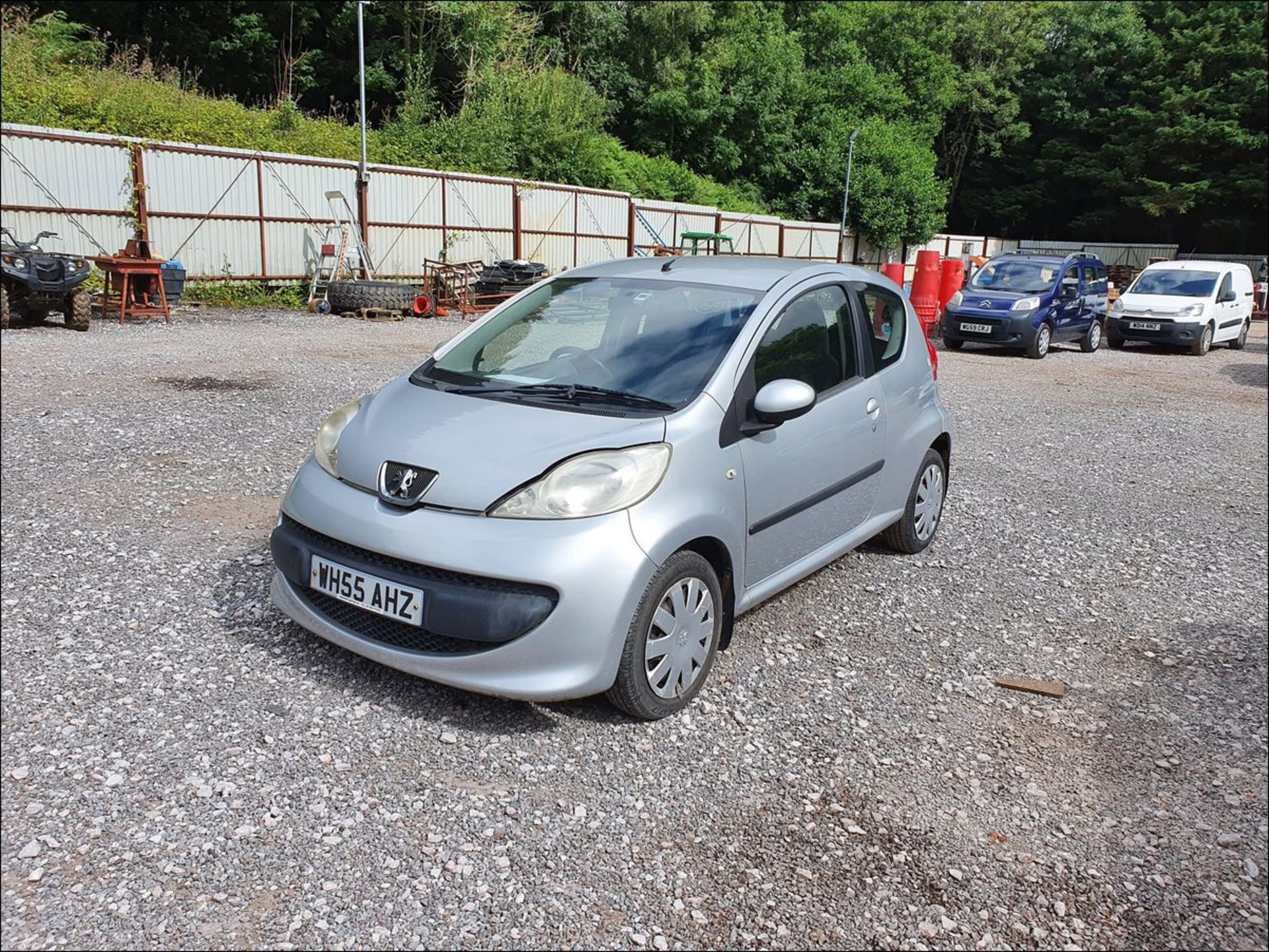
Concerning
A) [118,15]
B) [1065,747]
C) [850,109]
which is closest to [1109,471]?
[1065,747]

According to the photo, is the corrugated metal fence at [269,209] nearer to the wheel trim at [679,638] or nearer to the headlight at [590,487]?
the headlight at [590,487]

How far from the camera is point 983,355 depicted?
16.7 metres

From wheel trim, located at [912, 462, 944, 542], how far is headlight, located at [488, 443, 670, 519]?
2.41m

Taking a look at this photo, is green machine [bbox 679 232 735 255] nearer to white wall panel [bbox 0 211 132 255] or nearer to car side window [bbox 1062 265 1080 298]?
car side window [bbox 1062 265 1080 298]

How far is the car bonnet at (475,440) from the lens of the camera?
3309 mm

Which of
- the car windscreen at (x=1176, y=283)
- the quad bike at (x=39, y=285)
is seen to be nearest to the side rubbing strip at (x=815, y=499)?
the quad bike at (x=39, y=285)

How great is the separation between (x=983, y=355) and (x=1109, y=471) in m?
9.19

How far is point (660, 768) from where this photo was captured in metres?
3.20

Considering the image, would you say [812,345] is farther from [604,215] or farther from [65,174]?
[604,215]

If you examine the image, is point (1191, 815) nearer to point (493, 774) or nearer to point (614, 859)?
point (614, 859)

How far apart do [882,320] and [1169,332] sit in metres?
15.5

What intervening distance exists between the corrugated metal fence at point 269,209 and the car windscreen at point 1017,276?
3683mm

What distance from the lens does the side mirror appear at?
3.72 metres

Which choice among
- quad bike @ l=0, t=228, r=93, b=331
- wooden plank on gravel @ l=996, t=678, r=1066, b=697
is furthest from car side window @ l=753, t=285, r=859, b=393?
quad bike @ l=0, t=228, r=93, b=331
